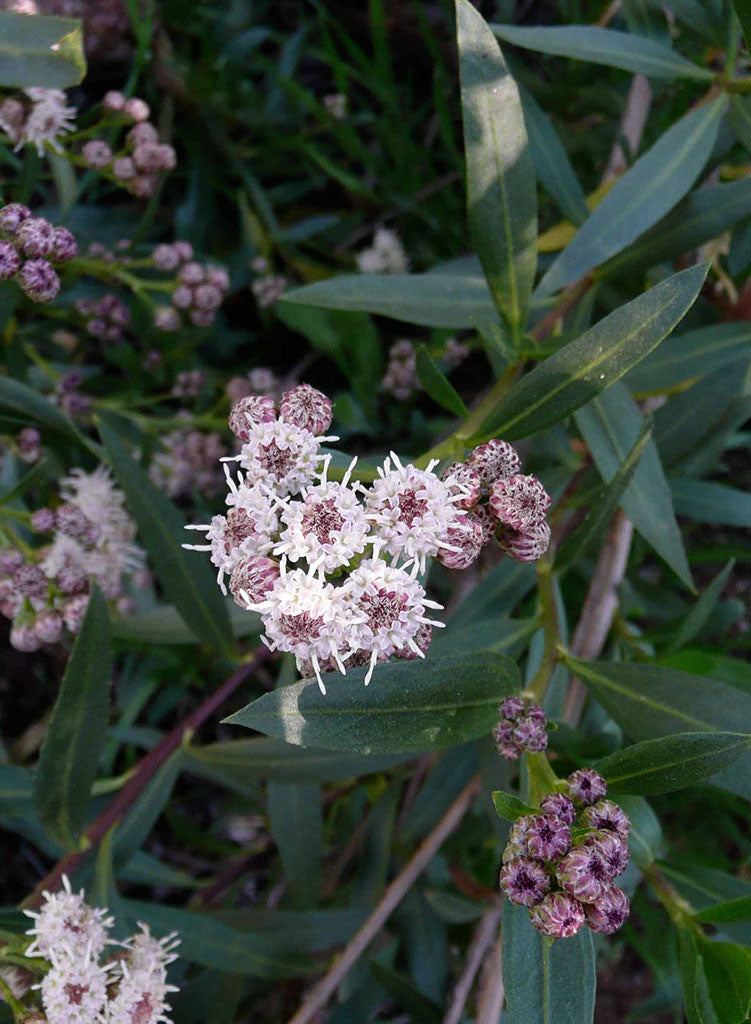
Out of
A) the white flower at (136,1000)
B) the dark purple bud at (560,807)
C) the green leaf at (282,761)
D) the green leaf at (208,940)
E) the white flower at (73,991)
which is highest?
the dark purple bud at (560,807)

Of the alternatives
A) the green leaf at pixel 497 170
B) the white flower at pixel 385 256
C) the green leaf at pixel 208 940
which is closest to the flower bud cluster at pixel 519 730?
the green leaf at pixel 497 170

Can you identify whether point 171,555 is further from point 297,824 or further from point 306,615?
point 306,615

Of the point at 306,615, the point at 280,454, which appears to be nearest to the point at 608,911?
the point at 306,615

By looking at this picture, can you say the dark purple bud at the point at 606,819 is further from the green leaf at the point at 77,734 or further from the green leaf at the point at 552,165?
the green leaf at the point at 552,165

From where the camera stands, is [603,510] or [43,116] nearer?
[603,510]

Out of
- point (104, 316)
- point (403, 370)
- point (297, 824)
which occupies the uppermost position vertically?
point (104, 316)

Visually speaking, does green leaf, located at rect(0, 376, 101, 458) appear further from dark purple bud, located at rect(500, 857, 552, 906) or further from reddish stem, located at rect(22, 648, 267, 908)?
dark purple bud, located at rect(500, 857, 552, 906)

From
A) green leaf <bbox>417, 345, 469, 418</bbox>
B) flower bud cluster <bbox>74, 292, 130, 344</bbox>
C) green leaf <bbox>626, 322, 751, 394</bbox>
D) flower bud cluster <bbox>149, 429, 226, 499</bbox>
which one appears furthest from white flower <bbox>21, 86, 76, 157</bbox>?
green leaf <bbox>626, 322, 751, 394</bbox>
